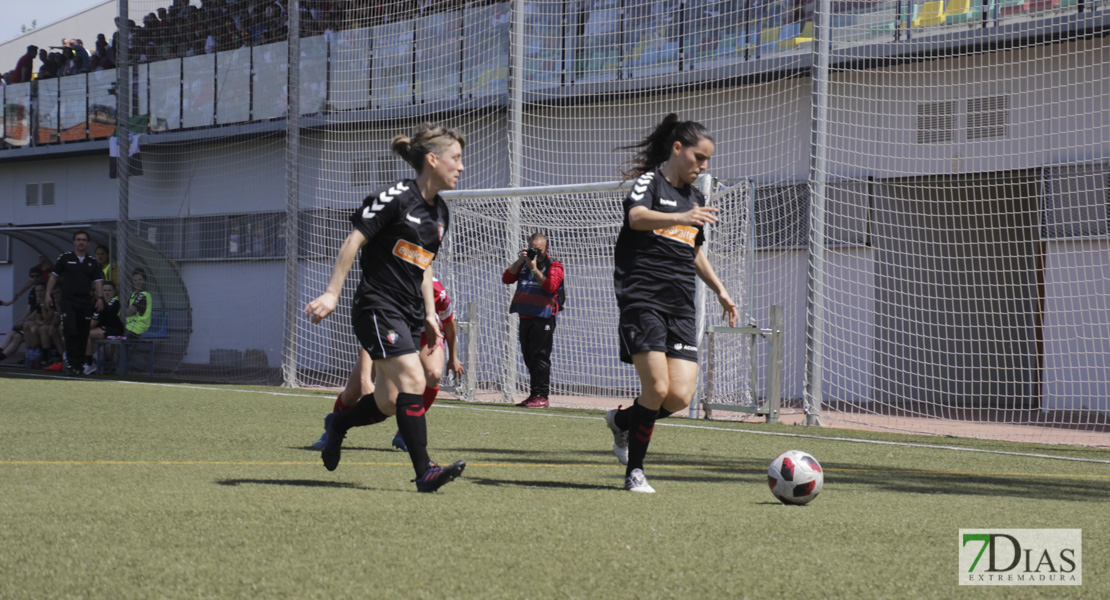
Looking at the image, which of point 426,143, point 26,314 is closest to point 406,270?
point 426,143

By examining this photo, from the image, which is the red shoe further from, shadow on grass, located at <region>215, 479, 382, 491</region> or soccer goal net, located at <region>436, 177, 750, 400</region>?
shadow on grass, located at <region>215, 479, 382, 491</region>

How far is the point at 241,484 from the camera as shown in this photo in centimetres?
565

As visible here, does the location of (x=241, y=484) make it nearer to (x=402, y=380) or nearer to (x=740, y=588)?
(x=402, y=380)

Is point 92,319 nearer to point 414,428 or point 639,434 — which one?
point 414,428

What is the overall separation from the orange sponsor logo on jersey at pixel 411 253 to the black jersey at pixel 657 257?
101 centimetres

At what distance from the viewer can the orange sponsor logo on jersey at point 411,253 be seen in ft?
18.7

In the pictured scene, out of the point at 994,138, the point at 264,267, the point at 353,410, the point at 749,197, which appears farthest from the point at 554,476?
the point at 264,267

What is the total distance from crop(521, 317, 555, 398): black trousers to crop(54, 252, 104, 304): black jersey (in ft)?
28.7

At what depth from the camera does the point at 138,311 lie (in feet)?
64.1

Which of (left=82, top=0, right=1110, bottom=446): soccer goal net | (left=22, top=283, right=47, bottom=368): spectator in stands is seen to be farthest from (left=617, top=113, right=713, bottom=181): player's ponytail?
(left=22, top=283, right=47, bottom=368): spectator in stands

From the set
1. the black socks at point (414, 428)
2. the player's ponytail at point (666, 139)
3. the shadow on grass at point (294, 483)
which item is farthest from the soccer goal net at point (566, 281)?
the black socks at point (414, 428)

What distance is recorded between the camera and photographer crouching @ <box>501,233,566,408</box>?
1337 cm

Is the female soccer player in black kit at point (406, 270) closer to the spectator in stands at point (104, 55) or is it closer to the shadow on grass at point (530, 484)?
the shadow on grass at point (530, 484)

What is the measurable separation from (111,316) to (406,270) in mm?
15205
